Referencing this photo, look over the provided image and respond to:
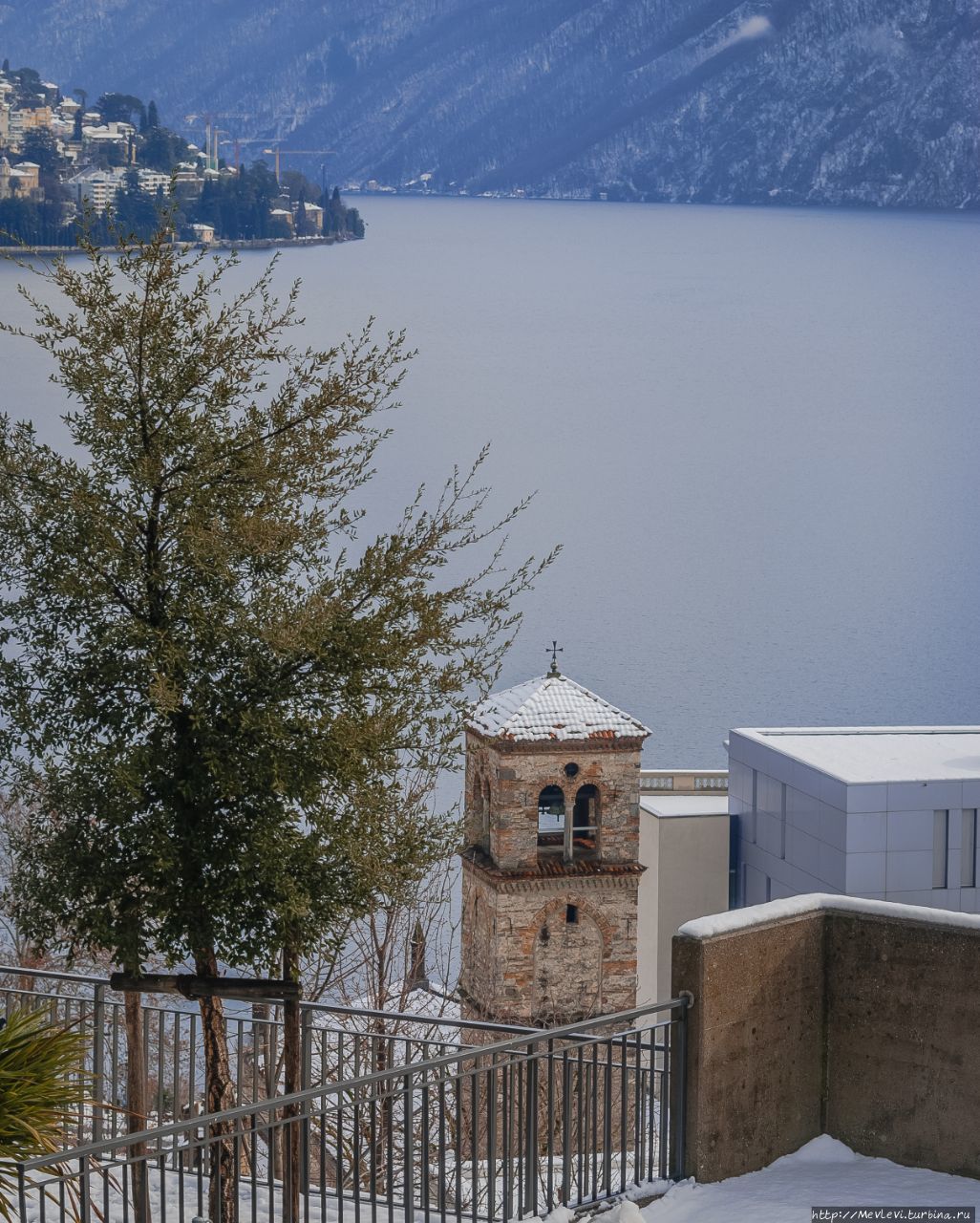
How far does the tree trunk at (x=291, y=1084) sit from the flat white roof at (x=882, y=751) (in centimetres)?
2527

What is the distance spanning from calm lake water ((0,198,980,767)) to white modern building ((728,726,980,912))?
83.4 feet

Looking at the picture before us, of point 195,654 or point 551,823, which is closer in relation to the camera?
point 195,654

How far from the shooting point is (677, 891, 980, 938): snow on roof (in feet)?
23.6

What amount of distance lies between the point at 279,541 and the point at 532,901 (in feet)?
89.7

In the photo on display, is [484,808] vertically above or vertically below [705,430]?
below

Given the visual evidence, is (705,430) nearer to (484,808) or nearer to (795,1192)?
(484,808)

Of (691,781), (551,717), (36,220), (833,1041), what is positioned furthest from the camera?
(36,220)

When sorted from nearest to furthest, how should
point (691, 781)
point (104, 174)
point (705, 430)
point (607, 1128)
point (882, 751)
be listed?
point (607, 1128) → point (882, 751) → point (691, 781) → point (104, 174) → point (705, 430)

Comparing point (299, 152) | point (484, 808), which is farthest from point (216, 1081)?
point (299, 152)

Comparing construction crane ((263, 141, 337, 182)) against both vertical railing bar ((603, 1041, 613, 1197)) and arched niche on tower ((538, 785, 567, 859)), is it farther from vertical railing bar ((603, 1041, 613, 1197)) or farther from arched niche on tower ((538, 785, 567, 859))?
vertical railing bar ((603, 1041, 613, 1197))

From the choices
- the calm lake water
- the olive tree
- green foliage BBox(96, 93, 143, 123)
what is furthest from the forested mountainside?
the olive tree

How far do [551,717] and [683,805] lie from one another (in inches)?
259

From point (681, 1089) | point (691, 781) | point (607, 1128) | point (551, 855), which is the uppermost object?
point (681, 1089)

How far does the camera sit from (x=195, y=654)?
315 inches
